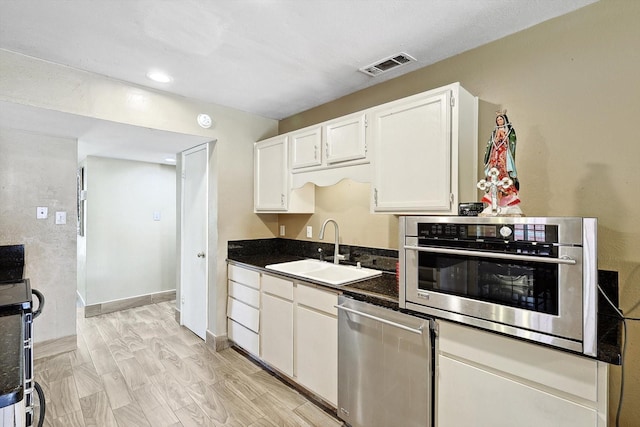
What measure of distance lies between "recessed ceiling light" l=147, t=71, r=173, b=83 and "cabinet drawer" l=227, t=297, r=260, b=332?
1972 mm

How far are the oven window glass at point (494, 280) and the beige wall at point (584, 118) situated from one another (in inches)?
22.7

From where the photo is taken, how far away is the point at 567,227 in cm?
116

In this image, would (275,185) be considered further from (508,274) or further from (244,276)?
(508,274)

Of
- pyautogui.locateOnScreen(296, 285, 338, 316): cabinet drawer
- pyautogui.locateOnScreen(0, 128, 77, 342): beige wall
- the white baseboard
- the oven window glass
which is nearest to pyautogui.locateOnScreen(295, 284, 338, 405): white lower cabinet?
pyautogui.locateOnScreen(296, 285, 338, 316): cabinet drawer

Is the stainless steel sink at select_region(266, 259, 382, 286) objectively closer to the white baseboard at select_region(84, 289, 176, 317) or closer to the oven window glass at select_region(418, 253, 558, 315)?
the oven window glass at select_region(418, 253, 558, 315)

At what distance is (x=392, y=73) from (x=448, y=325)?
1.80 metres

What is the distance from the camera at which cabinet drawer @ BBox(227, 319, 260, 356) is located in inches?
105

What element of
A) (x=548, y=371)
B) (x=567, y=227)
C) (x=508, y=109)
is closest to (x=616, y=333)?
(x=548, y=371)

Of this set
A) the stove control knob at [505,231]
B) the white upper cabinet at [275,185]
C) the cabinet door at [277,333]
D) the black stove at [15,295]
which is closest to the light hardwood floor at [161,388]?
the cabinet door at [277,333]

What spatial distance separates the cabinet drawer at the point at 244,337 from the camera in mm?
2674

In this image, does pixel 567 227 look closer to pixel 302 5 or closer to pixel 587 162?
pixel 587 162

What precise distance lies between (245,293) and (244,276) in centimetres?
15

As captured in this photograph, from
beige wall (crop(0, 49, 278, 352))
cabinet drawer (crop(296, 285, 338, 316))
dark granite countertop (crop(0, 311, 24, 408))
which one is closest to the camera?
dark granite countertop (crop(0, 311, 24, 408))

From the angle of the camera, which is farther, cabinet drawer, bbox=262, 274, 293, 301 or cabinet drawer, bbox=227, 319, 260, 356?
cabinet drawer, bbox=227, 319, 260, 356
